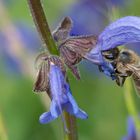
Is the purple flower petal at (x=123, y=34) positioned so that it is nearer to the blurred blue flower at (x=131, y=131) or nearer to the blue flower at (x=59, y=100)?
the blue flower at (x=59, y=100)

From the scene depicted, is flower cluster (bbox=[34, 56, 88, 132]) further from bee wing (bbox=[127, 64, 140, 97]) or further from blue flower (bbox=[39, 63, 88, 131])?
bee wing (bbox=[127, 64, 140, 97])

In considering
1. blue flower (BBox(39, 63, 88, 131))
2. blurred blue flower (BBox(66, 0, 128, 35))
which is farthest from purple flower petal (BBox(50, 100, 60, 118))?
blurred blue flower (BBox(66, 0, 128, 35))

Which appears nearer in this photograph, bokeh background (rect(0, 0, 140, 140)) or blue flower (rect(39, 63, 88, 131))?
blue flower (rect(39, 63, 88, 131))

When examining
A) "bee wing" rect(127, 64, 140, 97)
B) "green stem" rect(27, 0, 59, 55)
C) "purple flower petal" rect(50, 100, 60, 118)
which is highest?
"green stem" rect(27, 0, 59, 55)

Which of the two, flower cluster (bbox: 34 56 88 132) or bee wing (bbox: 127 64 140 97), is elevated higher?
flower cluster (bbox: 34 56 88 132)

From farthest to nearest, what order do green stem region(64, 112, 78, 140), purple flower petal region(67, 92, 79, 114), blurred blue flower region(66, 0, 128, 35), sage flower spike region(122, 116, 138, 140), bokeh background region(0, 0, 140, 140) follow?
1. blurred blue flower region(66, 0, 128, 35)
2. bokeh background region(0, 0, 140, 140)
3. sage flower spike region(122, 116, 138, 140)
4. green stem region(64, 112, 78, 140)
5. purple flower petal region(67, 92, 79, 114)

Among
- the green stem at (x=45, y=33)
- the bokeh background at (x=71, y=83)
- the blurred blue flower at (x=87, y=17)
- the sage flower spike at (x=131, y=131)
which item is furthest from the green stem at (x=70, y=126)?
the blurred blue flower at (x=87, y=17)

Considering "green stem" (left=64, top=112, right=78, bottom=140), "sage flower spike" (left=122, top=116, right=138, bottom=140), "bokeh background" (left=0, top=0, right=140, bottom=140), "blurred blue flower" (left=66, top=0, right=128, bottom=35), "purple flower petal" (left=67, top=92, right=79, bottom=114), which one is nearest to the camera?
"purple flower petal" (left=67, top=92, right=79, bottom=114)

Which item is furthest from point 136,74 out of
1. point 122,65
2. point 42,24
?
point 42,24
